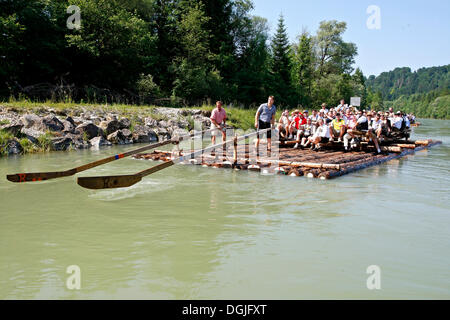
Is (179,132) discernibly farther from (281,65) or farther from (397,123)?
(281,65)

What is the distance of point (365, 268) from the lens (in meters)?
4.50

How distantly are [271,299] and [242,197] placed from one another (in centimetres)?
419

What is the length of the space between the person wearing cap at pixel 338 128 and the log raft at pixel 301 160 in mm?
350

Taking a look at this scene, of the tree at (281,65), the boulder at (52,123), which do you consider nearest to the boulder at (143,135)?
the boulder at (52,123)

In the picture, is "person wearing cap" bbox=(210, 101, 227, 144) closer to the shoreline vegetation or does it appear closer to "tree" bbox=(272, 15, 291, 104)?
the shoreline vegetation

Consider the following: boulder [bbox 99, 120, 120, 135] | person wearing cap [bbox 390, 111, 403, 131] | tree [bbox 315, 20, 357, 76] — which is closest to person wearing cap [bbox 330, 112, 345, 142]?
person wearing cap [bbox 390, 111, 403, 131]

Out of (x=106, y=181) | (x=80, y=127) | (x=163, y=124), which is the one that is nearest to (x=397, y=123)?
(x=163, y=124)

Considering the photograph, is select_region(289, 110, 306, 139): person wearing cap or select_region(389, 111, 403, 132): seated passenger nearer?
select_region(289, 110, 306, 139): person wearing cap

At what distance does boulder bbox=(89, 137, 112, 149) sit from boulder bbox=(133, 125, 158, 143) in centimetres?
174

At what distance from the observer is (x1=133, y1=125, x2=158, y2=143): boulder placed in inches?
739

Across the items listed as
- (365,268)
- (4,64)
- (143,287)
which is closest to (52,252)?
(143,287)

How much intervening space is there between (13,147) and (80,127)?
3.68 m
